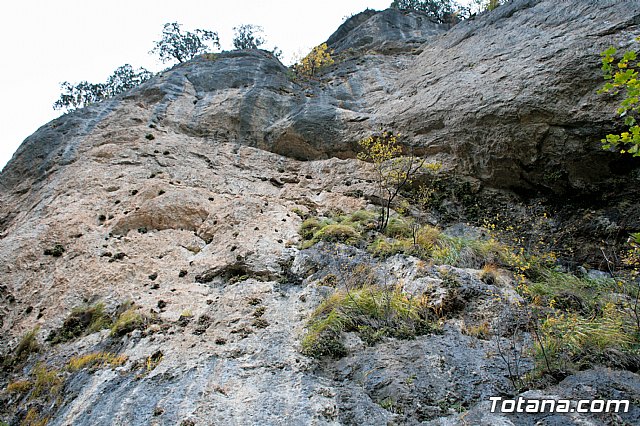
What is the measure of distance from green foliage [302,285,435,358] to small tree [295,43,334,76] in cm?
2213

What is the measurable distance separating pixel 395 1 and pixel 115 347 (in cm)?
4026

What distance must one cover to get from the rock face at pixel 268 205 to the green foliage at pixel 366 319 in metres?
0.26

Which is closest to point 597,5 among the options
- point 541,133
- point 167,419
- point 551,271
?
point 541,133

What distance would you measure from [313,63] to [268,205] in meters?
17.2

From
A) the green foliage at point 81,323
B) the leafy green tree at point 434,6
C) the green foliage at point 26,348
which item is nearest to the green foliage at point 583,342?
the green foliage at point 81,323

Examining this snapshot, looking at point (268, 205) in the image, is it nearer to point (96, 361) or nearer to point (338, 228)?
point (338, 228)

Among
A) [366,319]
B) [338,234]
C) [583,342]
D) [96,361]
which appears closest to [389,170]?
[338,234]

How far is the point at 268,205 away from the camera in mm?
14961

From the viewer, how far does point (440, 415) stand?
600cm

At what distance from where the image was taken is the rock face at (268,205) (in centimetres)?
702

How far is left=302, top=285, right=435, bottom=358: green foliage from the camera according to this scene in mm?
7953

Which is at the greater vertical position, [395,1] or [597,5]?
[395,1]

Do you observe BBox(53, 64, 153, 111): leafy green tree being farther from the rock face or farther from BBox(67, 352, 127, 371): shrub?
BBox(67, 352, 127, 371): shrub

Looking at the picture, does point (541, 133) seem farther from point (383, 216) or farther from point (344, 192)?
point (344, 192)
